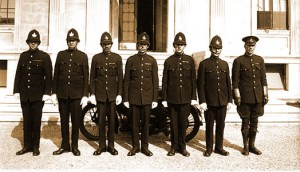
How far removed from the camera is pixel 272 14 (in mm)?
11141

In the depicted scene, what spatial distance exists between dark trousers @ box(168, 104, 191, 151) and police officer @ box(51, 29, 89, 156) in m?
1.54

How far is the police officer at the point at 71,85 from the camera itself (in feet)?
15.5

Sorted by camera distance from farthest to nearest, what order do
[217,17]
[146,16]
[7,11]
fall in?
[146,16] → [7,11] → [217,17]

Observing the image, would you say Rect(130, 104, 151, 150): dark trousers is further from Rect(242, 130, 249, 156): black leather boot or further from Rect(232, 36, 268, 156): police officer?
Rect(242, 130, 249, 156): black leather boot

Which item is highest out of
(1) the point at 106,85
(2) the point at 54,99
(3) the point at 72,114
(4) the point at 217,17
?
(4) the point at 217,17

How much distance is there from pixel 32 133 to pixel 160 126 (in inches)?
95.6

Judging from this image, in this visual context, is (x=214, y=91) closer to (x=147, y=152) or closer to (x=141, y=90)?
(x=141, y=90)

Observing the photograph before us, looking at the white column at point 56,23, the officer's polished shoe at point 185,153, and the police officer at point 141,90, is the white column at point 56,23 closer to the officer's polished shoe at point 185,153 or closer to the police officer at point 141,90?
the police officer at point 141,90

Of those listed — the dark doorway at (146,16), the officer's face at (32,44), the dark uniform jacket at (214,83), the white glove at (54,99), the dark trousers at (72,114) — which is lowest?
the dark trousers at (72,114)

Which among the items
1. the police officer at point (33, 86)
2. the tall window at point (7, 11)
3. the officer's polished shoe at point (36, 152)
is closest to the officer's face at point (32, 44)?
the police officer at point (33, 86)

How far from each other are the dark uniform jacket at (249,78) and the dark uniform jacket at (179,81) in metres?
0.78

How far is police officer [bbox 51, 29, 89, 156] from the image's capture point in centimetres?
474

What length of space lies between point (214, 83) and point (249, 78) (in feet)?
2.14

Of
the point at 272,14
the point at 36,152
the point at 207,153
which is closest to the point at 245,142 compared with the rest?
the point at 207,153
